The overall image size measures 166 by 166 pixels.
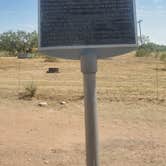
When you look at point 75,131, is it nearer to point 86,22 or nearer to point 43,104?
point 43,104

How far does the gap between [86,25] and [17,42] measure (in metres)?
90.5

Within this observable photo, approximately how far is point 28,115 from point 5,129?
1427 mm

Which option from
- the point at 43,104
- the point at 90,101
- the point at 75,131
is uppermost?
the point at 90,101

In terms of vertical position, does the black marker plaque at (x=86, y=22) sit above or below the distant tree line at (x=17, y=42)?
below

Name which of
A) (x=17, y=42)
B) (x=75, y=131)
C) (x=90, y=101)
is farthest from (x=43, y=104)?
(x=17, y=42)

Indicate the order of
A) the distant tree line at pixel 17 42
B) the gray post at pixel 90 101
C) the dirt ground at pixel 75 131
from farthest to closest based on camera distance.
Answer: the distant tree line at pixel 17 42 → the dirt ground at pixel 75 131 → the gray post at pixel 90 101

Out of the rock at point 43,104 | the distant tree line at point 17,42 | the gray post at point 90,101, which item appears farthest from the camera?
the distant tree line at point 17,42

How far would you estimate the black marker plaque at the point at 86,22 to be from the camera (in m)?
4.05

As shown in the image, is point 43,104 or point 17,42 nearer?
point 43,104

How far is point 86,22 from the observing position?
4.05 metres

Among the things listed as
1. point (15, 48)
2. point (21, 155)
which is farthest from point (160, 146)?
point (15, 48)

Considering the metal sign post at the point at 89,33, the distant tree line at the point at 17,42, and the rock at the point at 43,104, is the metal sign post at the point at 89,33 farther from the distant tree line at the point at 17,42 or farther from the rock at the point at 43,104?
the distant tree line at the point at 17,42

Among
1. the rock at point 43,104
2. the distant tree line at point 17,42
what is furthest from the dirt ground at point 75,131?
the distant tree line at point 17,42

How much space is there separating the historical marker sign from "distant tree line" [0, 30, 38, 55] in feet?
291
